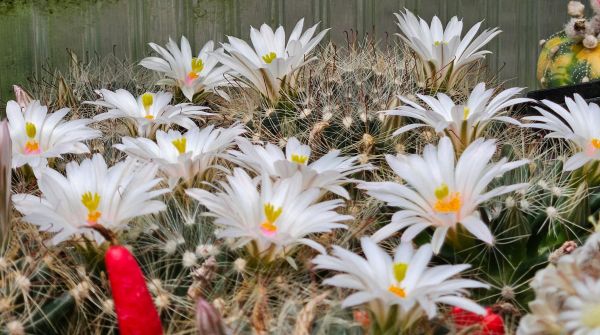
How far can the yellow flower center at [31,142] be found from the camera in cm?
143

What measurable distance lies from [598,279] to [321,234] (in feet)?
1.39

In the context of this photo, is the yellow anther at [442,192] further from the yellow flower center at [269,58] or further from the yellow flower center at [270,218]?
the yellow flower center at [269,58]

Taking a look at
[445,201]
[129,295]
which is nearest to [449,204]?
[445,201]

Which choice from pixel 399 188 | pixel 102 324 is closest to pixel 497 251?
pixel 399 188

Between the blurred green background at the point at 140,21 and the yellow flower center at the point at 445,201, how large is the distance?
209cm

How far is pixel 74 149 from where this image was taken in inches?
57.0

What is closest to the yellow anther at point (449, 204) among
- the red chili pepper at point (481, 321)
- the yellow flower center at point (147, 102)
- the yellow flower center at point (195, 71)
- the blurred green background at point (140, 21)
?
the red chili pepper at point (481, 321)

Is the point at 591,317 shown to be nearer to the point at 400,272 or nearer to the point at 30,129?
the point at 400,272

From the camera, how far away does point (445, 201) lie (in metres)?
1.17

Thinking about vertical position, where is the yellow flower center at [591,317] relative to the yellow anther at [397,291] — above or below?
above

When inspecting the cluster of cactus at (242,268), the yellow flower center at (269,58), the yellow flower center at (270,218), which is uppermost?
the yellow flower center at (269,58)

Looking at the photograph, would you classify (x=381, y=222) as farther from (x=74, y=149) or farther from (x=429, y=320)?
(x=74, y=149)

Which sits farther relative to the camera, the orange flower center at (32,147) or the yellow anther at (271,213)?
the orange flower center at (32,147)

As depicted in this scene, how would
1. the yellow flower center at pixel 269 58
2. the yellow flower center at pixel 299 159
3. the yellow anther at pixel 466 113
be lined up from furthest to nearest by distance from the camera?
1. the yellow flower center at pixel 269 58
2. the yellow anther at pixel 466 113
3. the yellow flower center at pixel 299 159
